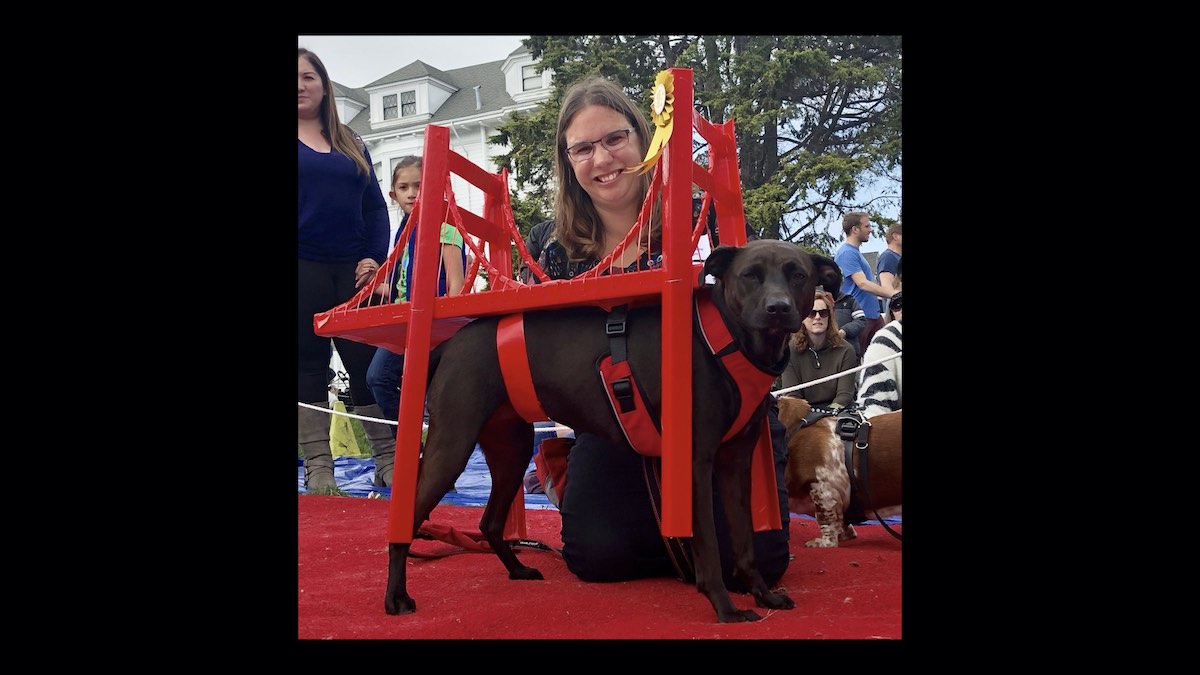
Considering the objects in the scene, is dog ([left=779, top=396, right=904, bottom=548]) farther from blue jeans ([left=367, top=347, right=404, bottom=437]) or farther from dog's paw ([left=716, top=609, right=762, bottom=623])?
blue jeans ([left=367, top=347, right=404, bottom=437])

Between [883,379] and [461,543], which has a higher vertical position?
[883,379]

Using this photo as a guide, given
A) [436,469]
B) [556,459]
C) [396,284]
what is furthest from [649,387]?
[396,284]

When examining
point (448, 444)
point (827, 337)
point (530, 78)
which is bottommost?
point (448, 444)

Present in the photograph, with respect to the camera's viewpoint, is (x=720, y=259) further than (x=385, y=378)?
No

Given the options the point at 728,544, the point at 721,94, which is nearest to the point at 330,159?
the point at 728,544

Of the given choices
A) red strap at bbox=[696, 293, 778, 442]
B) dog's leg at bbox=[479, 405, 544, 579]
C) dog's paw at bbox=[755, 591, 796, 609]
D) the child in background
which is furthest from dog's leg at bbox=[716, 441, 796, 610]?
the child in background

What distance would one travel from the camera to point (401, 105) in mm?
6906

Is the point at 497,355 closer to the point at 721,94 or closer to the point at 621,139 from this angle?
the point at 621,139

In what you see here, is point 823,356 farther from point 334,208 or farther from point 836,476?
point 334,208

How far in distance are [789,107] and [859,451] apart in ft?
17.5

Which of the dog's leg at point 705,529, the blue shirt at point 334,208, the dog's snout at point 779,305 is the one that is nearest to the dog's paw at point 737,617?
the dog's leg at point 705,529

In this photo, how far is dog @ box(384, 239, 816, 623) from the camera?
2191 millimetres

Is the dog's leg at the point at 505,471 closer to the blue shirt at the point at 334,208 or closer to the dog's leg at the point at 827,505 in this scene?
the dog's leg at the point at 827,505

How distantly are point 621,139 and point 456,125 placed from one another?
6271mm
